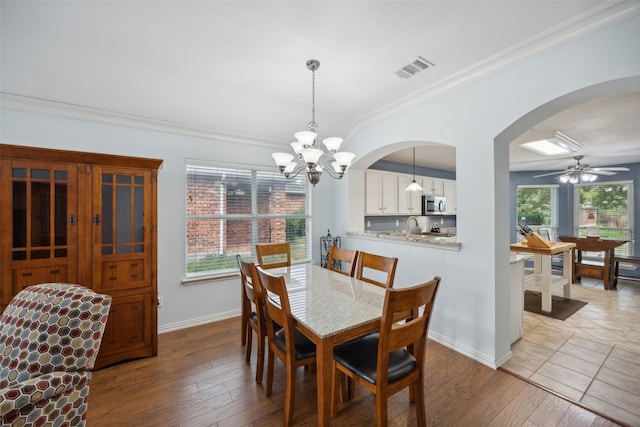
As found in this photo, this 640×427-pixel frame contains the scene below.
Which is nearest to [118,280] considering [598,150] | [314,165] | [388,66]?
[314,165]

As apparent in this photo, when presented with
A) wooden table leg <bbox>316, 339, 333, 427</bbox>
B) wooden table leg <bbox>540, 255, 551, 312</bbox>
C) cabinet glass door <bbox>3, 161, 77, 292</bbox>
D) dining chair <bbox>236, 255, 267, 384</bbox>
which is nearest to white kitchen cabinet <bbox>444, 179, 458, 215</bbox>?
wooden table leg <bbox>540, 255, 551, 312</bbox>

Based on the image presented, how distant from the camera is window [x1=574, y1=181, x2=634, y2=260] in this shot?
5.91m

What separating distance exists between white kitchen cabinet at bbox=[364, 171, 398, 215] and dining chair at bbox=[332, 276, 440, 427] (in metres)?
3.31

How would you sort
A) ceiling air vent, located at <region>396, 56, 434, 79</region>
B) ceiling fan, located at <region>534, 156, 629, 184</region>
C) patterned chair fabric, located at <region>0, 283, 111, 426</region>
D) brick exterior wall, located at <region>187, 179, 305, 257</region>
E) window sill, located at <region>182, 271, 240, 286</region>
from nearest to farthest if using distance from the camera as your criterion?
patterned chair fabric, located at <region>0, 283, 111, 426</region> < ceiling air vent, located at <region>396, 56, 434, 79</region> < window sill, located at <region>182, 271, 240, 286</region> < brick exterior wall, located at <region>187, 179, 305, 257</region> < ceiling fan, located at <region>534, 156, 629, 184</region>

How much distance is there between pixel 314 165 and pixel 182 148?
6.87ft

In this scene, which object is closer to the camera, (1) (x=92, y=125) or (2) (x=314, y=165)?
(2) (x=314, y=165)

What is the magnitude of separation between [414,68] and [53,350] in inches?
125

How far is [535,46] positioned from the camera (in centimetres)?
205

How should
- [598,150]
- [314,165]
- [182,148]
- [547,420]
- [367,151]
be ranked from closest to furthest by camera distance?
[547,420] < [314,165] < [182,148] < [367,151] < [598,150]

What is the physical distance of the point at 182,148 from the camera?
3320mm

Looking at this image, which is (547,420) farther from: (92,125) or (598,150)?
(598,150)

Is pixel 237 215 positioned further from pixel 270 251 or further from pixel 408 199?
pixel 408 199

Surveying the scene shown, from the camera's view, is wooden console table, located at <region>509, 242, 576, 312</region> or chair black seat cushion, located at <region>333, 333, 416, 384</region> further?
wooden console table, located at <region>509, 242, 576, 312</region>

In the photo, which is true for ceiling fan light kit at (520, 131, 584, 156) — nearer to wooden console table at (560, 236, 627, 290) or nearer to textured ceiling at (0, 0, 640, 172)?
textured ceiling at (0, 0, 640, 172)
